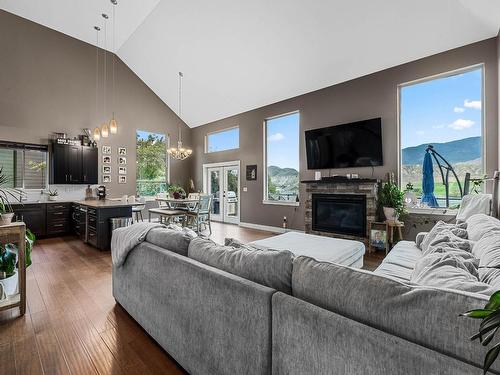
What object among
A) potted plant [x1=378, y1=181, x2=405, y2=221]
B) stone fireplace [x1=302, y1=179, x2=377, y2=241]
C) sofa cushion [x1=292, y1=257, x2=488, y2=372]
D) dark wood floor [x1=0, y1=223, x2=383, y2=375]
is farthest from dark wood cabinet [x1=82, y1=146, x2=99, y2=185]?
sofa cushion [x1=292, y1=257, x2=488, y2=372]

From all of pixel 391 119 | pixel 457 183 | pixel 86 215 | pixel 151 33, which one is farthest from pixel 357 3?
pixel 86 215

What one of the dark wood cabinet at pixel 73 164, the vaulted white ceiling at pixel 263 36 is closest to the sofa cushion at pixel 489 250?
the vaulted white ceiling at pixel 263 36

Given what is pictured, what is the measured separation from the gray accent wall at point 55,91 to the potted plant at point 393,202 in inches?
253

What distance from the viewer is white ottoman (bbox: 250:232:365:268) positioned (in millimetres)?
2834

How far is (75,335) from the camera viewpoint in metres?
2.06

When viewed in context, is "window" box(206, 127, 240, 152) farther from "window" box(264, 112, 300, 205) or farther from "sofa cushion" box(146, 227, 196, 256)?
"sofa cushion" box(146, 227, 196, 256)

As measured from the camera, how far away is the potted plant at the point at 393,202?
14.7 ft

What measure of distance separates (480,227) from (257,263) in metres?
2.01

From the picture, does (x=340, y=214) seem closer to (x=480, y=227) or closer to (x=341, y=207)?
(x=341, y=207)

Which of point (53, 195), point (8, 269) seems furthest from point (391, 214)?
point (53, 195)

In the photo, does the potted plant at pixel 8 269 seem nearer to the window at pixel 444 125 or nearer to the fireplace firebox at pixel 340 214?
the fireplace firebox at pixel 340 214

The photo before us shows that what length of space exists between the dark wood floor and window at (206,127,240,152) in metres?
5.54

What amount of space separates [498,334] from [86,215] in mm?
6070

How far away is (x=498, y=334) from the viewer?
660 mm
